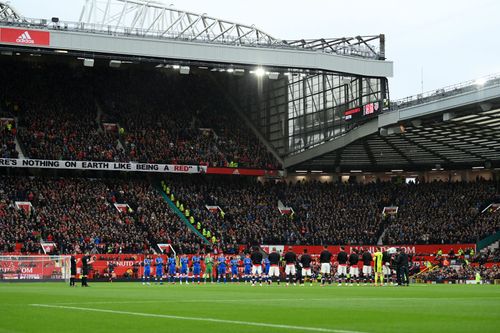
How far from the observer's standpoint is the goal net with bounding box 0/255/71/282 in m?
43.3

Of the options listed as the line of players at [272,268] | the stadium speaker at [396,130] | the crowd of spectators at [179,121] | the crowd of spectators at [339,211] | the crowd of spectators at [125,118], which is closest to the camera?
the line of players at [272,268]

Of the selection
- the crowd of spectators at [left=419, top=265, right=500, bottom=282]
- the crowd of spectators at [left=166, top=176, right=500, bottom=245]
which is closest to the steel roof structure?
the crowd of spectators at [left=166, top=176, right=500, bottom=245]

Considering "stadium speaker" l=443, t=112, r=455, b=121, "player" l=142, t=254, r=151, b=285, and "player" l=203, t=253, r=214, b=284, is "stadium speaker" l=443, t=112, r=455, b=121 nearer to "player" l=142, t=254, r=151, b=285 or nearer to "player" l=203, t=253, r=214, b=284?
"player" l=203, t=253, r=214, b=284

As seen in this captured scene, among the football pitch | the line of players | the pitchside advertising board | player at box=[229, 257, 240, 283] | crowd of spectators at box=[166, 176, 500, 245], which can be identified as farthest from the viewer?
crowd of spectators at box=[166, 176, 500, 245]

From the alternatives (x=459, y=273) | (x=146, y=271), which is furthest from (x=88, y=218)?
(x=459, y=273)

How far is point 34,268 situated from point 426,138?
31727 mm

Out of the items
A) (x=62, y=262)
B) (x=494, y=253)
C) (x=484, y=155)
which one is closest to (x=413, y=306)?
(x=62, y=262)

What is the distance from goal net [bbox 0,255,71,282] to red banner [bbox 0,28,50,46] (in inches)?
622

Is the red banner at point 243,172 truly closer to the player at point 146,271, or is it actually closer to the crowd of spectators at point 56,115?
the crowd of spectators at point 56,115

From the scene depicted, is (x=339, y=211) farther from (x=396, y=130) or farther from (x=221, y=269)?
(x=221, y=269)

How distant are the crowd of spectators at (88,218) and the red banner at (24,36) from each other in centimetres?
1098

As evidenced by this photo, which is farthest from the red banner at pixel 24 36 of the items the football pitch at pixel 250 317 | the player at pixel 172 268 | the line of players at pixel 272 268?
the football pitch at pixel 250 317

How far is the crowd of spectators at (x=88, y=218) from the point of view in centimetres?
5322

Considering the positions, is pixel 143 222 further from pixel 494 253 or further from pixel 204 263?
pixel 494 253
